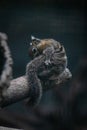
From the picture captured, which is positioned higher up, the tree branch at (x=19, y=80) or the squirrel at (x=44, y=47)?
the squirrel at (x=44, y=47)

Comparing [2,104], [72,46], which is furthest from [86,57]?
[2,104]

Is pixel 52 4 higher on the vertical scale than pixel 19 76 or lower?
higher

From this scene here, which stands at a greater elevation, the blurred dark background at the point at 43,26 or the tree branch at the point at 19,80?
the blurred dark background at the point at 43,26

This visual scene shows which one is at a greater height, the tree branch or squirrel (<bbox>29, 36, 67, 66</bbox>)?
squirrel (<bbox>29, 36, 67, 66</bbox>)

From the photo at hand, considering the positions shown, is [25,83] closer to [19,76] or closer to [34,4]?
[19,76]
